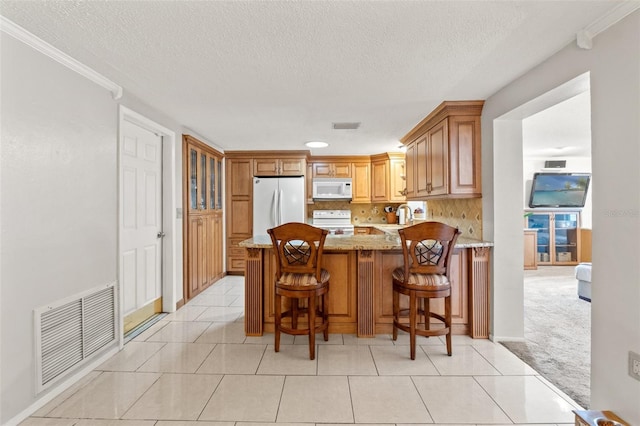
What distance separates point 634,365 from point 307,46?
8.14ft

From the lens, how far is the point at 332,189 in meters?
5.50

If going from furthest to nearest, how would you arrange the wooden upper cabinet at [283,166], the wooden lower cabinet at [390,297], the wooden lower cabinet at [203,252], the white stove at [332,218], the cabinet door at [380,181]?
the white stove at [332,218] < the cabinet door at [380,181] < the wooden upper cabinet at [283,166] < the wooden lower cabinet at [203,252] < the wooden lower cabinet at [390,297]

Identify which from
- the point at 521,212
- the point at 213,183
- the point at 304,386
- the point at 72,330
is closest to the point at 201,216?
the point at 213,183

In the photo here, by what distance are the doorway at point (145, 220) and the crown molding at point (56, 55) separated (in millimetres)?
201

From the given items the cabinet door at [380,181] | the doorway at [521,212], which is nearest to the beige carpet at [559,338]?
the doorway at [521,212]

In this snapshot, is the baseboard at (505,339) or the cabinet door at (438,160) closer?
the baseboard at (505,339)

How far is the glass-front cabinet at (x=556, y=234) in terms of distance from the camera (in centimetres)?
630

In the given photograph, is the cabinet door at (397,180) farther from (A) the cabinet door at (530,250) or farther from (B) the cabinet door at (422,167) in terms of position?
(A) the cabinet door at (530,250)

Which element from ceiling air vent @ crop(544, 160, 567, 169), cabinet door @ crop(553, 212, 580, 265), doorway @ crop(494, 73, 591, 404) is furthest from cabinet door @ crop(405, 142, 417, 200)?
cabinet door @ crop(553, 212, 580, 265)

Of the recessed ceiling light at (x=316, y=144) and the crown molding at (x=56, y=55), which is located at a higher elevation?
the recessed ceiling light at (x=316, y=144)

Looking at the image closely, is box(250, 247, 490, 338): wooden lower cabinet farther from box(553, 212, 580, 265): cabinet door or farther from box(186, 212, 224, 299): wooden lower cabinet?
box(553, 212, 580, 265): cabinet door

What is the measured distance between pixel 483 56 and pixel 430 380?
2.28 meters

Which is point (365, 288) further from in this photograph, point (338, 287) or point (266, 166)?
point (266, 166)

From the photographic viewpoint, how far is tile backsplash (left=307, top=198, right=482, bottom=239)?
10.1 feet
